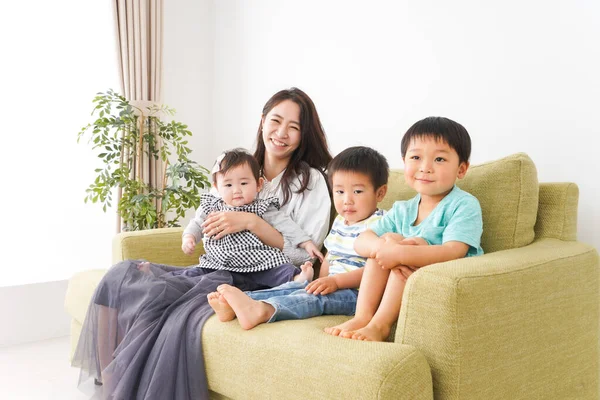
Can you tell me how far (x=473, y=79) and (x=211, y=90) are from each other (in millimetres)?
2239

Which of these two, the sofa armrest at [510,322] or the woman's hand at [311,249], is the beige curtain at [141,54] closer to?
→ the woman's hand at [311,249]

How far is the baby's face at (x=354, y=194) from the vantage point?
201cm

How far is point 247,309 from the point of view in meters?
1.70

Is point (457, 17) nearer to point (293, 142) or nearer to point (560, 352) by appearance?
point (293, 142)

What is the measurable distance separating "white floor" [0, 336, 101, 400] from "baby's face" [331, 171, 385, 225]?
3.42 ft

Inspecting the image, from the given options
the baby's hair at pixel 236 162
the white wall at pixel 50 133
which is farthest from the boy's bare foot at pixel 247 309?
the white wall at pixel 50 133

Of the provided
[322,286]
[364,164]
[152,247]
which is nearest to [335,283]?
[322,286]

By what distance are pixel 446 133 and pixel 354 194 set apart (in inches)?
15.1

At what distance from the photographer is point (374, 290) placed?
1.72 metres

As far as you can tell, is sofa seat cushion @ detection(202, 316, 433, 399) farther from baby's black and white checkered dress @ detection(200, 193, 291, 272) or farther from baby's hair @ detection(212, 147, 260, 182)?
baby's hair @ detection(212, 147, 260, 182)

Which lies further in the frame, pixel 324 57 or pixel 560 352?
pixel 324 57

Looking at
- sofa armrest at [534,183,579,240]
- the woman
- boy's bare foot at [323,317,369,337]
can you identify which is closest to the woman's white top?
the woman

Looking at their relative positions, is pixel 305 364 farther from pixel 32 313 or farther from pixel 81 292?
pixel 32 313

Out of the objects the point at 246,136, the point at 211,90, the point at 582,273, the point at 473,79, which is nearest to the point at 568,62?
the point at 473,79
